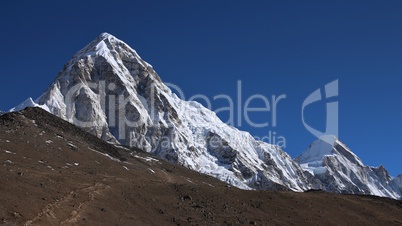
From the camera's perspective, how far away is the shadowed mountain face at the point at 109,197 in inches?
1892

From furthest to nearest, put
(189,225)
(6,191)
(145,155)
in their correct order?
1. (145,155)
2. (189,225)
3. (6,191)

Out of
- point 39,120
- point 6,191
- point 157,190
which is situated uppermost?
point 39,120

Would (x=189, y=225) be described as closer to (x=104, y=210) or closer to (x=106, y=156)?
(x=104, y=210)

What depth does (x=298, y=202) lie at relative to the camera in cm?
7631

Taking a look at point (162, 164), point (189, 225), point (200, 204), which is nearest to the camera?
point (189, 225)

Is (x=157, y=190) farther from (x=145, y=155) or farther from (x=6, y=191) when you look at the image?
(x=145, y=155)

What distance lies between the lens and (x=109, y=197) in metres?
57.6

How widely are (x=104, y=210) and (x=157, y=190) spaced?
15030mm

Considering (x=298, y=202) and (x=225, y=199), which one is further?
(x=298, y=202)

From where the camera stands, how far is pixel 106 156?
104 meters

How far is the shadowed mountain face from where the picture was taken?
1892 inches

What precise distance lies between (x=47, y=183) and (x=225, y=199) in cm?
2642

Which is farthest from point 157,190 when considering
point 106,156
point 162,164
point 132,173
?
point 162,164

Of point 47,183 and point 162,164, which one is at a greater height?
point 162,164
